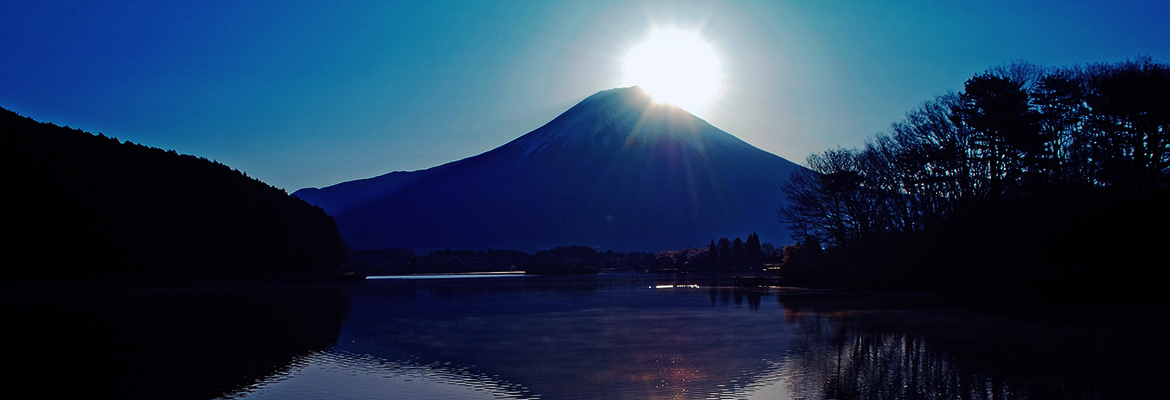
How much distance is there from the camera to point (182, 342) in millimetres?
23781

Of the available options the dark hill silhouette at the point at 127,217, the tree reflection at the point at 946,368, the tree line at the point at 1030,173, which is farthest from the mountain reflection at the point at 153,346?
the tree line at the point at 1030,173

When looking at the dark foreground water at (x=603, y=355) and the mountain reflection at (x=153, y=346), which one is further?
the mountain reflection at (x=153, y=346)

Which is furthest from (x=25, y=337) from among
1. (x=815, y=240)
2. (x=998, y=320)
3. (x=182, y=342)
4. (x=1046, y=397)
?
(x=815, y=240)

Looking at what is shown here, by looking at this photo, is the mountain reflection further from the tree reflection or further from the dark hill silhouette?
the dark hill silhouette

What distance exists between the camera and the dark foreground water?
14.9m

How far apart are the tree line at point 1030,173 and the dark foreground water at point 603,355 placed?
25.6 ft

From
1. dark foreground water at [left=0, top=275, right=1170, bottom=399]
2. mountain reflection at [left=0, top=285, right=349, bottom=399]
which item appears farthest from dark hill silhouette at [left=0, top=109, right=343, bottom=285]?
dark foreground water at [left=0, top=275, right=1170, bottom=399]

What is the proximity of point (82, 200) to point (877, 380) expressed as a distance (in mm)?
66814

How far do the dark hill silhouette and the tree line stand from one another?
57021 millimetres

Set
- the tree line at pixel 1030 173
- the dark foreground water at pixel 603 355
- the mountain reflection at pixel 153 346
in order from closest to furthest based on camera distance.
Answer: the dark foreground water at pixel 603 355 < the mountain reflection at pixel 153 346 < the tree line at pixel 1030 173

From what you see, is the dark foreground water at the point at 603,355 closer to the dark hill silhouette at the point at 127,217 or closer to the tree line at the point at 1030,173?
the tree line at the point at 1030,173

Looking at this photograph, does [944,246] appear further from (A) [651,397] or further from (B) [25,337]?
(B) [25,337]

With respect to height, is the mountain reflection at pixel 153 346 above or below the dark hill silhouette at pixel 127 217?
below

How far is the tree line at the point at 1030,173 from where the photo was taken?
35938 mm
